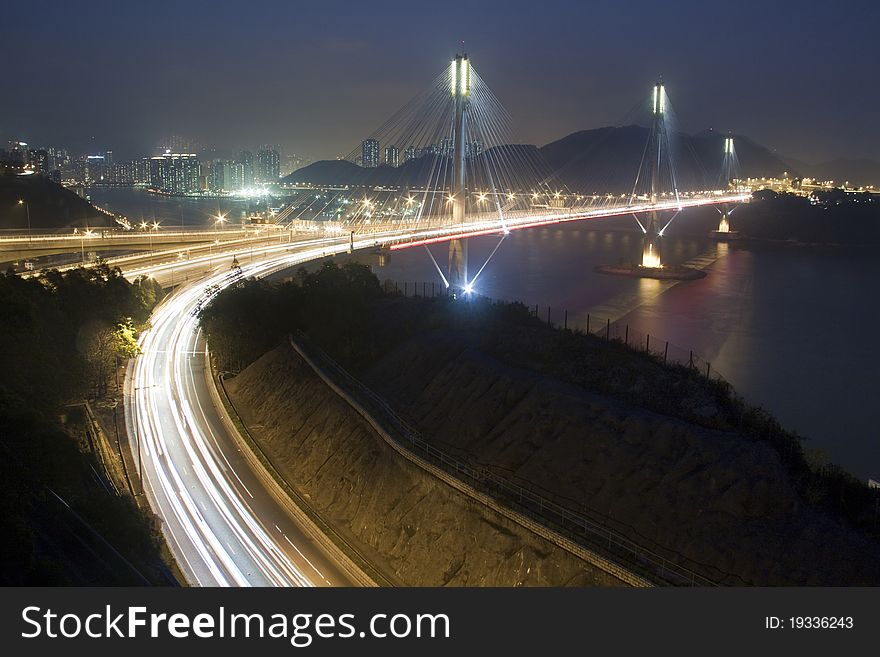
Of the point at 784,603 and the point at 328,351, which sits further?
the point at 328,351

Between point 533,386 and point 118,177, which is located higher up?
point 118,177

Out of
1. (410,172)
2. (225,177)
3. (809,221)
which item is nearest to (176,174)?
(225,177)

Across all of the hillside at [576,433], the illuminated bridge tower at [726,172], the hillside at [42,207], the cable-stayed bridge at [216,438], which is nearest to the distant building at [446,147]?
the cable-stayed bridge at [216,438]

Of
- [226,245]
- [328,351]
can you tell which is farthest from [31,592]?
[226,245]

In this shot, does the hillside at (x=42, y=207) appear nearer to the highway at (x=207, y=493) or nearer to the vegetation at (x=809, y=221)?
the highway at (x=207, y=493)

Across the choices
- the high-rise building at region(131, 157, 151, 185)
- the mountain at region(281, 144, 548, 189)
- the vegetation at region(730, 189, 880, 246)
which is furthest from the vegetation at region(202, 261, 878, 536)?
the high-rise building at region(131, 157, 151, 185)

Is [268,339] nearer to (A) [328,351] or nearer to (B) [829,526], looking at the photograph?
(A) [328,351]
